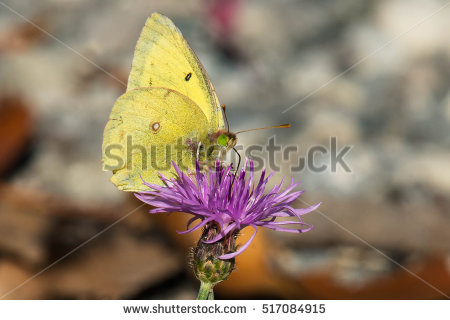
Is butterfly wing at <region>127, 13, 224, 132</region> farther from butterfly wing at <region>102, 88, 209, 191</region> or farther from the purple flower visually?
the purple flower

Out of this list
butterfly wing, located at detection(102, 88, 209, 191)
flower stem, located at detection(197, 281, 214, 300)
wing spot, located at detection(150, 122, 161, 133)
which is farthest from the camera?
wing spot, located at detection(150, 122, 161, 133)

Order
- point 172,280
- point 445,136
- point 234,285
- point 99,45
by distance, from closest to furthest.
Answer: point 234,285, point 172,280, point 445,136, point 99,45

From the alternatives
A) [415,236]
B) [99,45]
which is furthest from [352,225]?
[99,45]

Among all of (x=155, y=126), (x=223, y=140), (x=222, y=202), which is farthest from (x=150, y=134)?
(x=222, y=202)

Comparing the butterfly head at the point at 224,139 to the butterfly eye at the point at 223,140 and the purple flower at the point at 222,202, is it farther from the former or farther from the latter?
the purple flower at the point at 222,202

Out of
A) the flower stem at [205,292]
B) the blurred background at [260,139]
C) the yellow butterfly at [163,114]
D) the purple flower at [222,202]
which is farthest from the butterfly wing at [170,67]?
the flower stem at [205,292]

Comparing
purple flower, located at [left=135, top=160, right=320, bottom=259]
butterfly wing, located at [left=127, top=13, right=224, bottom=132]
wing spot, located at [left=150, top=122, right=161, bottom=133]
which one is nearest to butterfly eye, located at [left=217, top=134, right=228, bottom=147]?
butterfly wing, located at [left=127, top=13, right=224, bottom=132]

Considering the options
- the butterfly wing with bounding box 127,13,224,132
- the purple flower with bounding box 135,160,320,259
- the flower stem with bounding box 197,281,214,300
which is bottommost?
the flower stem with bounding box 197,281,214,300
